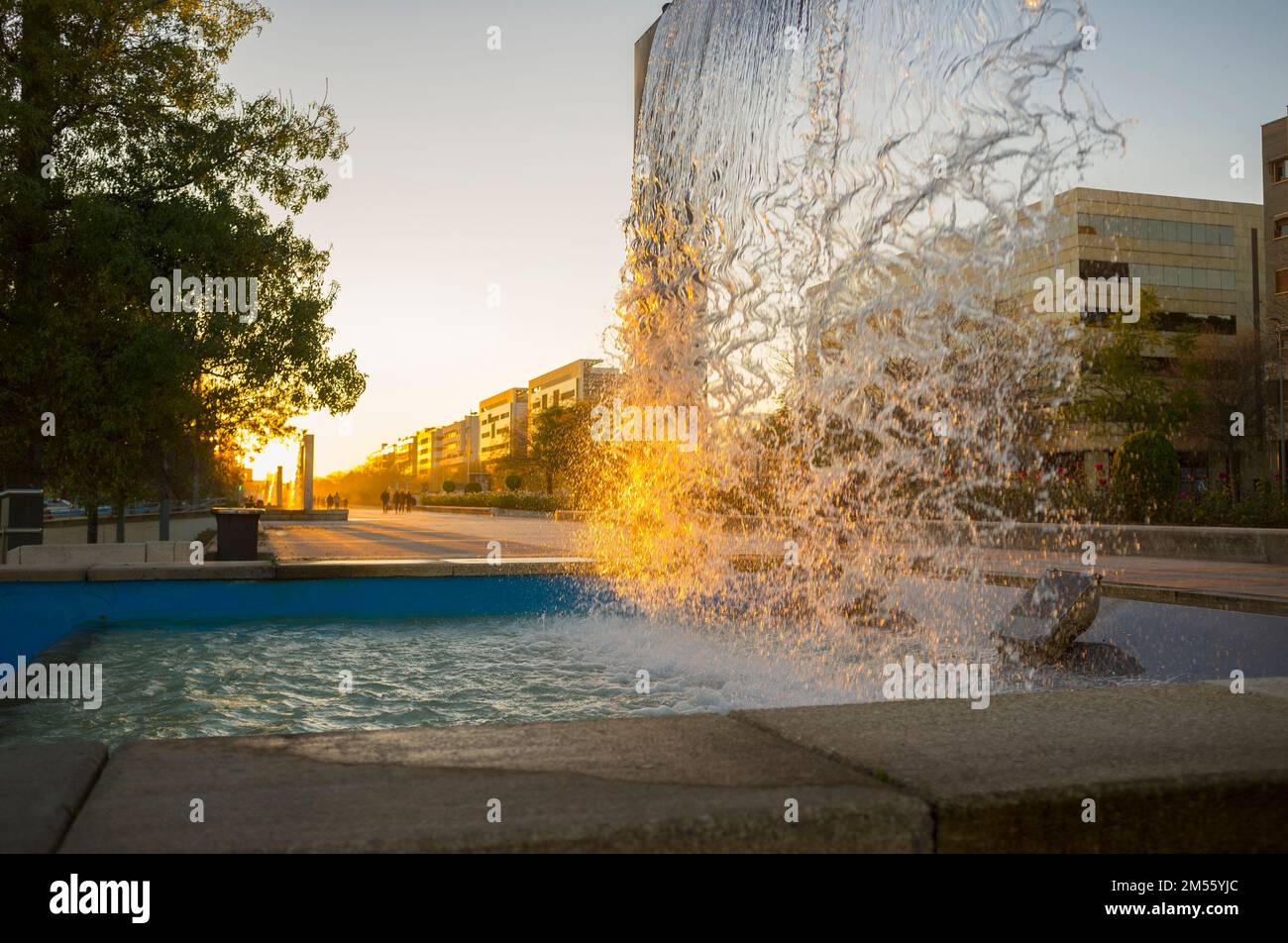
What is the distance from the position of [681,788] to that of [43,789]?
44.6 inches

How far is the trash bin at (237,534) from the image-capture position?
9.95 meters

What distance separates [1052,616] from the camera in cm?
612

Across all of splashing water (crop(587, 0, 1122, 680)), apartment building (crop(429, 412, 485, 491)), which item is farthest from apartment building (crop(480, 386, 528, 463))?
splashing water (crop(587, 0, 1122, 680))

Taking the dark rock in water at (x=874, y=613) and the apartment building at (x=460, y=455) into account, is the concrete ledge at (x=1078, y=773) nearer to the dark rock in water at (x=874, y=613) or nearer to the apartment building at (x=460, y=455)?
the dark rock in water at (x=874, y=613)

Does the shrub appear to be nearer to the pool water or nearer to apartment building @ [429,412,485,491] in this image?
the pool water

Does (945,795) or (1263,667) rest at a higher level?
(945,795)

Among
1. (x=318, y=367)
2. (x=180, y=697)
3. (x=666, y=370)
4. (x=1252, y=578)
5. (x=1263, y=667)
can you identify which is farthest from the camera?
(x=318, y=367)

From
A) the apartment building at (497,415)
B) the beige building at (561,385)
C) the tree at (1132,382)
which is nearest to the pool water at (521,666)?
the tree at (1132,382)

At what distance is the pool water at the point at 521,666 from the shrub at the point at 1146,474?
423 inches
